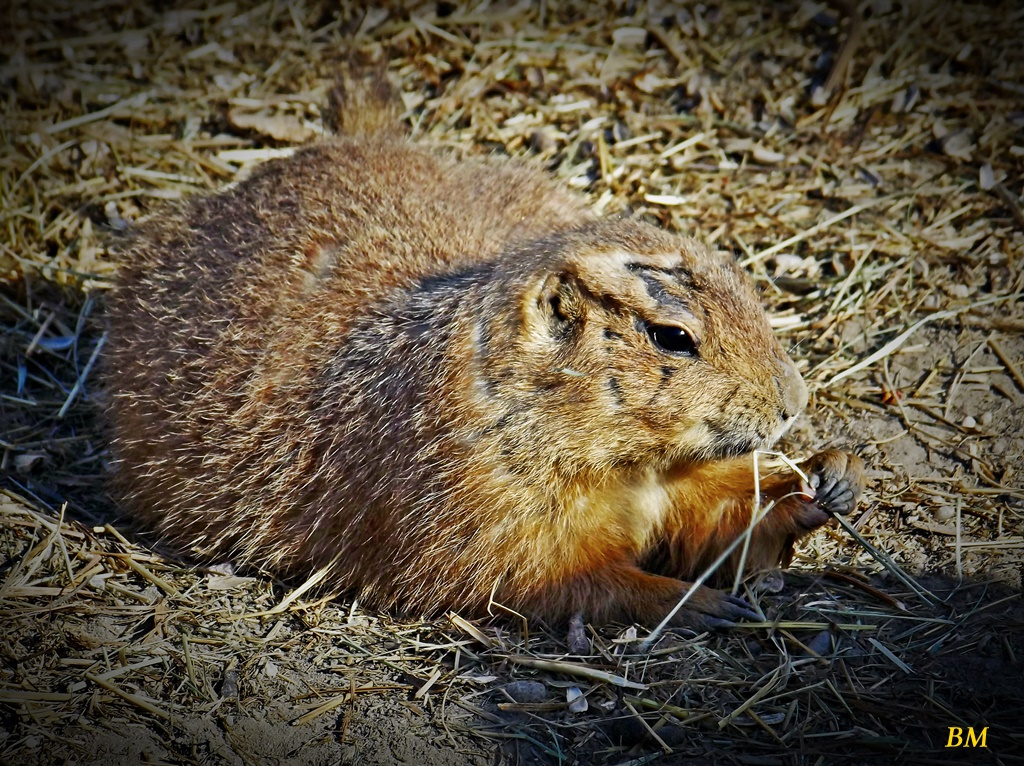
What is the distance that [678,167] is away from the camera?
688 centimetres

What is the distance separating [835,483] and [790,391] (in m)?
0.85

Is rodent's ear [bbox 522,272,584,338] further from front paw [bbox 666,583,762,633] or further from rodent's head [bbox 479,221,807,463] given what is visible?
front paw [bbox 666,583,762,633]

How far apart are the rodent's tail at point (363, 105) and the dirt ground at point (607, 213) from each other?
917 mm

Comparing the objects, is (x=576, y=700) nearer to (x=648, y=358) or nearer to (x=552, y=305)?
(x=648, y=358)

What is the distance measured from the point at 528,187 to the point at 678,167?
132cm

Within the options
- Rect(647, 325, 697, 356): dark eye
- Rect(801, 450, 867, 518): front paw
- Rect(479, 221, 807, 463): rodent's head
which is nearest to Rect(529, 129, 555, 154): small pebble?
Rect(479, 221, 807, 463): rodent's head

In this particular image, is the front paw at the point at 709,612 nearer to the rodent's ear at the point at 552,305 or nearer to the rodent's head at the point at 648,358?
the rodent's head at the point at 648,358

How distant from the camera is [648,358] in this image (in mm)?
3881

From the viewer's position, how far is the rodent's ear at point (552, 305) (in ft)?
13.2

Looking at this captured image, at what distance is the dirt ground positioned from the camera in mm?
3768

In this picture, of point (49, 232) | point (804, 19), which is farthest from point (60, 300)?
point (804, 19)

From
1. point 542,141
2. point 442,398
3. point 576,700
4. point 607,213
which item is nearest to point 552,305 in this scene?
point 442,398

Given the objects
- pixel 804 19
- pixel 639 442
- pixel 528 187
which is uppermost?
pixel 804 19

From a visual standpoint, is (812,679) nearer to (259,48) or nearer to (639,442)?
(639,442)
